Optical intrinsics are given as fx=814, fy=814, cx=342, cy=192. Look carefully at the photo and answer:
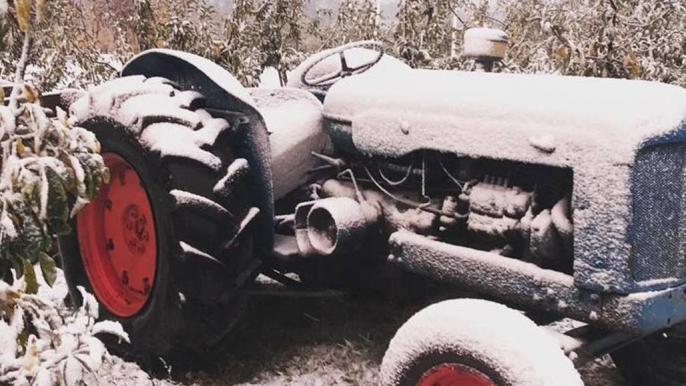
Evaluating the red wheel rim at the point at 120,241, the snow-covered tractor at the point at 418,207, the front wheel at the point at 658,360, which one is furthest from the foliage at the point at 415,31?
the front wheel at the point at 658,360

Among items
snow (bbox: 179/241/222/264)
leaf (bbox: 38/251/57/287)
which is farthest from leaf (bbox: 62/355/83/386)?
snow (bbox: 179/241/222/264)

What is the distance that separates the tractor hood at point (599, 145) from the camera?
2.14 m

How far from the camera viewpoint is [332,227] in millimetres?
2883

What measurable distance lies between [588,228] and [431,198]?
694 millimetres

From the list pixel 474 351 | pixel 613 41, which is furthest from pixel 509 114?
pixel 613 41

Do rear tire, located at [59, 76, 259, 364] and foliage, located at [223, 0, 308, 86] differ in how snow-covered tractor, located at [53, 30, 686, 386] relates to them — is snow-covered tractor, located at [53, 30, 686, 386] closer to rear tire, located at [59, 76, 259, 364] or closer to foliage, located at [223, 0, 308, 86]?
rear tire, located at [59, 76, 259, 364]

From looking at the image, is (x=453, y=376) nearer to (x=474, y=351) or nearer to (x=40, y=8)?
(x=474, y=351)

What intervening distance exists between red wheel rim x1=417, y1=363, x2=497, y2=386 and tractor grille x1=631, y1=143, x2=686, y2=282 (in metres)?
0.51

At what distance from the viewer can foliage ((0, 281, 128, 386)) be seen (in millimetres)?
1460

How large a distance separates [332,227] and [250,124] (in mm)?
486

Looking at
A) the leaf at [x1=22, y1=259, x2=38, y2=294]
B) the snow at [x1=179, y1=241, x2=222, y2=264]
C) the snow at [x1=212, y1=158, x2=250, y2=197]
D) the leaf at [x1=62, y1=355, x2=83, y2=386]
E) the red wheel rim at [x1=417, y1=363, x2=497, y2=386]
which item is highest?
the leaf at [x1=22, y1=259, x2=38, y2=294]

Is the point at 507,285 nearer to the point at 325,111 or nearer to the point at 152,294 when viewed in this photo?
the point at 325,111

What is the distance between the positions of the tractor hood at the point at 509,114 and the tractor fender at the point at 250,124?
0.31 m

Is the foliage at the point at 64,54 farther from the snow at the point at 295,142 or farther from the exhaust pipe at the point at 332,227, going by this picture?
the exhaust pipe at the point at 332,227
